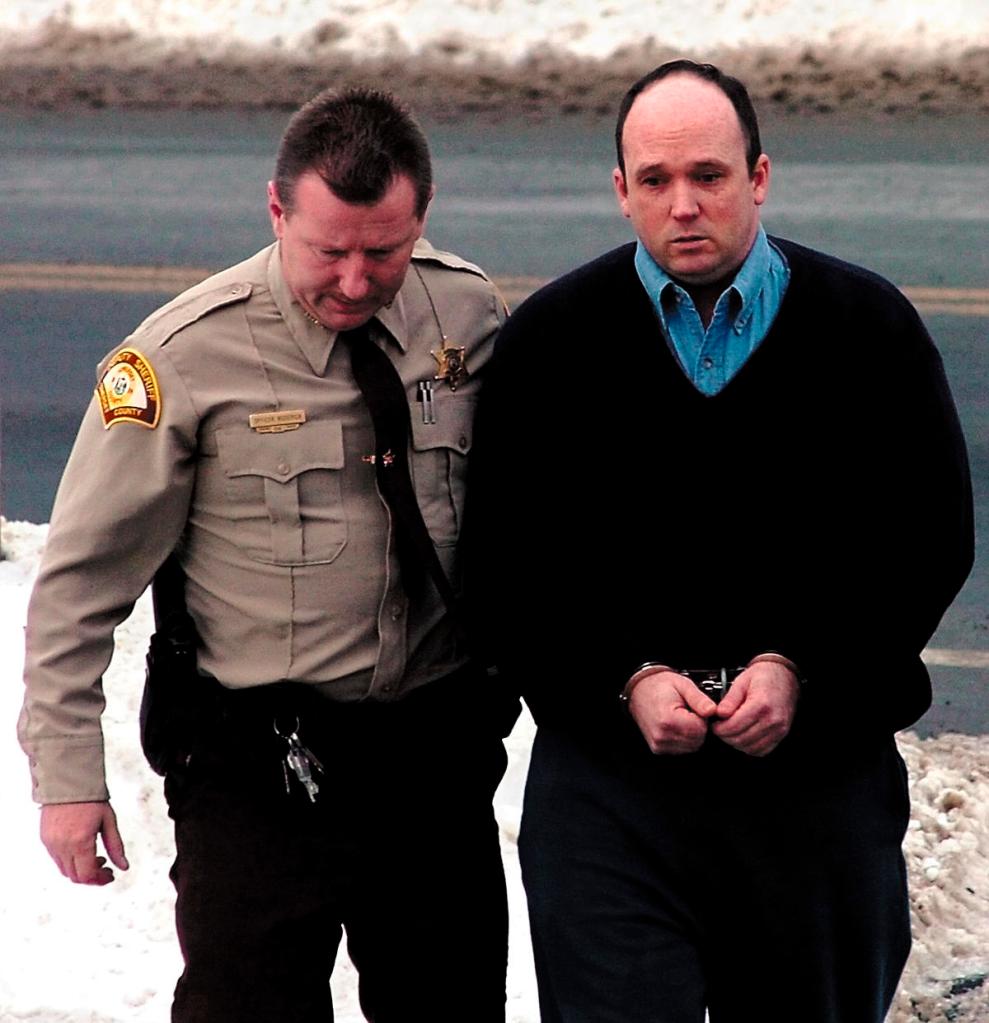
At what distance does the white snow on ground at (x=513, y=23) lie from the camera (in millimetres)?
13172

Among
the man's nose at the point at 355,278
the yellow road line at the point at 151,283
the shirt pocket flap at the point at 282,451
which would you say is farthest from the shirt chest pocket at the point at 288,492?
the yellow road line at the point at 151,283

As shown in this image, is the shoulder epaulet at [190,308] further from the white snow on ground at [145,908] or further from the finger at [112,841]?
the white snow on ground at [145,908]

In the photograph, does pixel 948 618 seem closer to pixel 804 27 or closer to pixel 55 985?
pixel 55 985

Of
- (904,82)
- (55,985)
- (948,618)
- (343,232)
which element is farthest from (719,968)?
(904,82)

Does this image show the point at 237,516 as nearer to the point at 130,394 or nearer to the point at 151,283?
the point at 130,394

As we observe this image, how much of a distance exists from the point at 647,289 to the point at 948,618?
3412mm

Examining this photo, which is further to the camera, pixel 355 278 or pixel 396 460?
pixel 396 460

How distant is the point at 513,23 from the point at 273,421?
37.0 feet

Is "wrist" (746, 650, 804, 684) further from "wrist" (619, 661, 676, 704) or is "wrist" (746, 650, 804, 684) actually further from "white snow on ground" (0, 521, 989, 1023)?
"white snow on ground" (0, 521, 989, 1023)

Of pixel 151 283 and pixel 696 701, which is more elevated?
pixel 696 701

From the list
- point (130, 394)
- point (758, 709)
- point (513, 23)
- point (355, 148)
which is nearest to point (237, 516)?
point (130, 394)

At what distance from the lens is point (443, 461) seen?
3111mm

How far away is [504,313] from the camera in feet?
10.8

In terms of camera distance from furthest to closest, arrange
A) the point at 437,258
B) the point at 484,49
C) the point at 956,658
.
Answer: the point at 484,49, the point at 956,658, the point at 437,258
